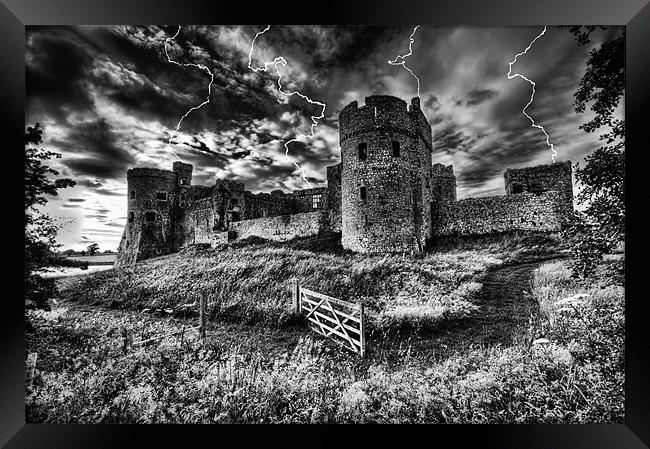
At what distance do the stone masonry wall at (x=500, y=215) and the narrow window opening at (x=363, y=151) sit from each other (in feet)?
8.41

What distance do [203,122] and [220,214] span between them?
3212mm

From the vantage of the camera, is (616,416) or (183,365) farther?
(183,365)

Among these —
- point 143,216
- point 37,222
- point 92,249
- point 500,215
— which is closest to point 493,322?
point 500,215

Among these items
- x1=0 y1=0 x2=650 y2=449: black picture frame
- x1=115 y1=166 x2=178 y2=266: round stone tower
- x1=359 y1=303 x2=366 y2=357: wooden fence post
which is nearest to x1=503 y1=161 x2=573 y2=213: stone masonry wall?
x1=0 y1=0 x2=650 y2=449: black picture frame

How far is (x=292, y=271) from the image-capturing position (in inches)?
211

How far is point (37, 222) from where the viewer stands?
14.9ft

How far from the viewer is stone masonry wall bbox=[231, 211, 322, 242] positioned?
7.48 meters

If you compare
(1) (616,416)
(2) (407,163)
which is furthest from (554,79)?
(1) (616,416)

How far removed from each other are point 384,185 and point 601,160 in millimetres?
4277

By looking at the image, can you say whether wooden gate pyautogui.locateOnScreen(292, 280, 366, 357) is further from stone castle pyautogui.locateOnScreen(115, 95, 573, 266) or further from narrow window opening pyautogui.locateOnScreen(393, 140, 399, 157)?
narrow window opening pyautogui.locateOnScreen(393, 140, 399, 157)

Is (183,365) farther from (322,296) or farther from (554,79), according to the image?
(554,79)

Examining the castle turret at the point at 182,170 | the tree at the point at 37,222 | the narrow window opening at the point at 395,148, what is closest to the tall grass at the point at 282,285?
the tree at the point at 37,222

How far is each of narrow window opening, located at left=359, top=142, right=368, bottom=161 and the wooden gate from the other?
4.23m
